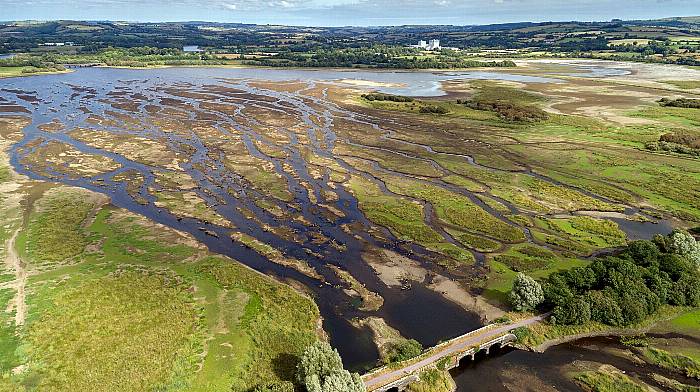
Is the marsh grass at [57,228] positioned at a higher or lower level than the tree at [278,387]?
higher

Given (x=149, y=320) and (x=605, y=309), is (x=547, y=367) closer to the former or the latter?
(x=605, y=309)

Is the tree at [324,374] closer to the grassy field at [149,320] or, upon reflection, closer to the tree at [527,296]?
the grassy field at [149,320]

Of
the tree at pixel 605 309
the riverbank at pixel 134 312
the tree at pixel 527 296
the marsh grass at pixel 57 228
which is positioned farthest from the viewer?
the marsh grass at pixel 57 228

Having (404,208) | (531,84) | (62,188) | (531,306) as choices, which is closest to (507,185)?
(404,208)

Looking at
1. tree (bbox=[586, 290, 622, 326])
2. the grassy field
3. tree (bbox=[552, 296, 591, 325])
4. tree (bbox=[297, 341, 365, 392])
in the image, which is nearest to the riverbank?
the grassy field

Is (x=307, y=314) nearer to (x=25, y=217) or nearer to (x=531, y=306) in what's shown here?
(x=531, y=306)

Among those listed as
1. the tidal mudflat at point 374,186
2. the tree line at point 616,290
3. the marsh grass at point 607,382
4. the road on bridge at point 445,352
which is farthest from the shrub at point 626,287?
the tidal mudflat at point 374,186

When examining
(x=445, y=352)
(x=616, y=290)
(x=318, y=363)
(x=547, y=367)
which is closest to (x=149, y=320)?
(x=318, y=363)
